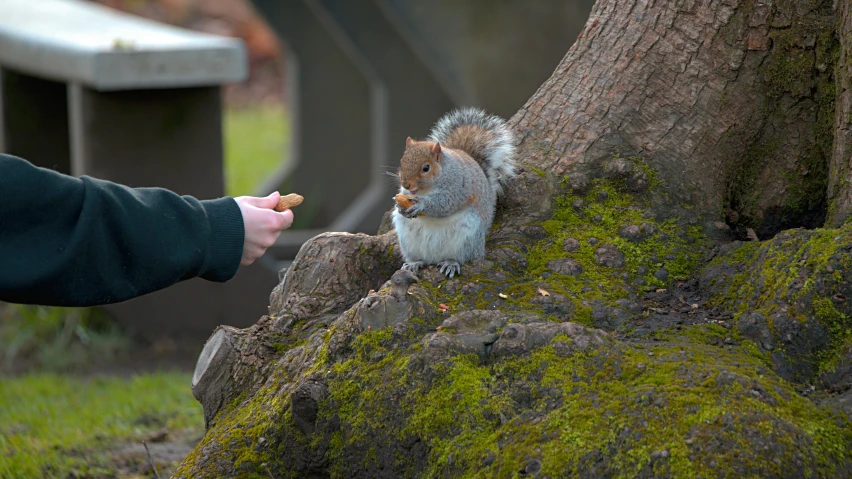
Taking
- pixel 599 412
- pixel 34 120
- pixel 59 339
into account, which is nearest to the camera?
pixel 599 412

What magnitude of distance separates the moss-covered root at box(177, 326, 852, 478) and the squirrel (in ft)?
1.57

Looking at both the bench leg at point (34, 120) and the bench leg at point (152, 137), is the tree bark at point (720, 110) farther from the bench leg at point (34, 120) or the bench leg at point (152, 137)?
the bench leg at point (34, 120)

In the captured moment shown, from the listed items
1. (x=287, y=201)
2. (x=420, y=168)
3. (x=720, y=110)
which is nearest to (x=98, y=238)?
(x=287, y=201)

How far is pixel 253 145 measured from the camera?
10.7 meters

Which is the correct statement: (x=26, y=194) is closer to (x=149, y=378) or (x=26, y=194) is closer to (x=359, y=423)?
(x=359, y=423)

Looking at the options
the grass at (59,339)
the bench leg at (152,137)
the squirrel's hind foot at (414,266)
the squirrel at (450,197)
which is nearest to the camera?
the squirrel's hind foot at (414,266)

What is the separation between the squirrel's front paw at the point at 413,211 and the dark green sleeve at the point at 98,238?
0.60 m

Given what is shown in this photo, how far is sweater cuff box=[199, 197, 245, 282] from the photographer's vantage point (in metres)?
2.18

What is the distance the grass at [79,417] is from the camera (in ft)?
10.1

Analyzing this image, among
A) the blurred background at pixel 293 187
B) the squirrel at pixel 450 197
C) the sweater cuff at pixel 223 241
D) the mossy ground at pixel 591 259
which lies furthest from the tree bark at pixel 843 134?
the blurred background at pixel 293 187

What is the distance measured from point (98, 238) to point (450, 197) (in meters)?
1.06

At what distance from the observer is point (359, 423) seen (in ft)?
7.00

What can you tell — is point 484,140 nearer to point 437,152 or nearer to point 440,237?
point 437,152

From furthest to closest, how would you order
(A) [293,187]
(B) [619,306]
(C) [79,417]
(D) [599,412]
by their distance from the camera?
(A) [293,187] → (C) [79,417] → (B) [619,306] → (D) [599,412]
